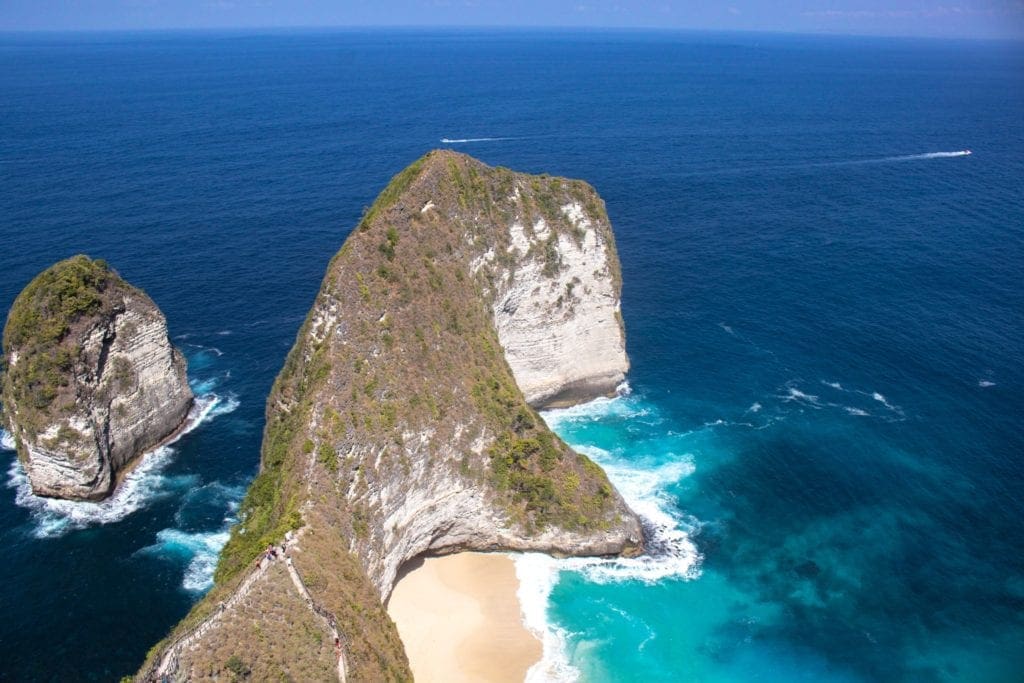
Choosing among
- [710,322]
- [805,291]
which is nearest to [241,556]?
[710,322]

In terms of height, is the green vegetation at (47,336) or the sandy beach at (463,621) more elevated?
the green vegetation at (47,336)

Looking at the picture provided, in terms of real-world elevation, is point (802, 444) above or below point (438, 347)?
below

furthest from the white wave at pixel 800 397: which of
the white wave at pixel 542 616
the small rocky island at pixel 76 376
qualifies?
the small rocky island at pixel 76 376

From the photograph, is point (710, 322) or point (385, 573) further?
point (710, 322)

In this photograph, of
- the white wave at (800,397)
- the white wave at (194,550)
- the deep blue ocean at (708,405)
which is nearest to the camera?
the deep blue ocean at (708,405)

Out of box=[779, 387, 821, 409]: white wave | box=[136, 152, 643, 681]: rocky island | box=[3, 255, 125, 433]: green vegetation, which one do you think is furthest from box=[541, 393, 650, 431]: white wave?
box=[3, 255, 125, 433]: green vegetation

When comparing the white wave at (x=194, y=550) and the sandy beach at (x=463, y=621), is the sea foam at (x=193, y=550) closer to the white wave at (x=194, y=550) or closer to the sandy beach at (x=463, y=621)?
the white wave at (x=194, y=550)

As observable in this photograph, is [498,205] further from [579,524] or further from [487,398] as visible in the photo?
[579,524]
